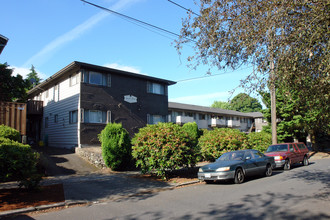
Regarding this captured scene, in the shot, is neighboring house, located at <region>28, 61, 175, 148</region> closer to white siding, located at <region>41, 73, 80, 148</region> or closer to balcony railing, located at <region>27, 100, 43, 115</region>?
white siding, located at <region>41, 73, 80, 148</region>

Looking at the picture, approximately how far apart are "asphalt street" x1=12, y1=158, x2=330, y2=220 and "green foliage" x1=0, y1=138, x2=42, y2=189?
164 centimetres

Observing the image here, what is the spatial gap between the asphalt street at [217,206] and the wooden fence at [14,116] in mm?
12504

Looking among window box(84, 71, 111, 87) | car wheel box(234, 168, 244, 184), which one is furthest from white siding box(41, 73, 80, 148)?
car wheel box(234, 168, 244, 184)

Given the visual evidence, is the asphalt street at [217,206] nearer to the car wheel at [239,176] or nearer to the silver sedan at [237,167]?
the silver sedan at [237,167]

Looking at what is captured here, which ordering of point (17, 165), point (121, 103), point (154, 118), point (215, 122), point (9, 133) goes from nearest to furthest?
point (17, 165) < point (9, 133) < point (121, 103) < point (154, 118) < point (215, 122)

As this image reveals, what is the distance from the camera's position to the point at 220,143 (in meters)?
15.6

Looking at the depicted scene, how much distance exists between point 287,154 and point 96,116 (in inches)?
555

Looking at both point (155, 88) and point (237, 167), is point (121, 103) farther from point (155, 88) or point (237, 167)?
point (237, 167)

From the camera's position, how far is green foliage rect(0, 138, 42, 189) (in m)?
7.88

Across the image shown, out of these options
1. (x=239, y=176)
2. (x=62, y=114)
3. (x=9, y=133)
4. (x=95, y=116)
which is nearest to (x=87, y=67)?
(x=95, y=116)

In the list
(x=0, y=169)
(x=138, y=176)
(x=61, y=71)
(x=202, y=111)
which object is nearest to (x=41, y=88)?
(x=61, y=71)

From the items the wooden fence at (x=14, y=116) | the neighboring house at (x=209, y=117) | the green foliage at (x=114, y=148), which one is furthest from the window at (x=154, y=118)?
the wooden fence at (x=14, y=116)

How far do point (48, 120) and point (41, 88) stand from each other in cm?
383

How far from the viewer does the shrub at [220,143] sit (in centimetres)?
1558
